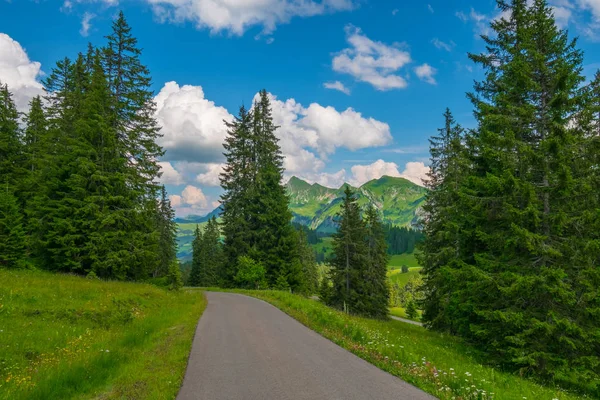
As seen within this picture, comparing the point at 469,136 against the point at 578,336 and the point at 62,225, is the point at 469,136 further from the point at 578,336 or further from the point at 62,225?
the point at 62,225

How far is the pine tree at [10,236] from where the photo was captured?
20.8 m

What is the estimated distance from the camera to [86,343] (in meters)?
9.41

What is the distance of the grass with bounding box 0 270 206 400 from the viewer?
6457 mm

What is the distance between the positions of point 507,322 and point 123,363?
12178 mm

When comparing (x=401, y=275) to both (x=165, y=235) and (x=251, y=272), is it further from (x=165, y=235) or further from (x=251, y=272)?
(x=251, y=272)

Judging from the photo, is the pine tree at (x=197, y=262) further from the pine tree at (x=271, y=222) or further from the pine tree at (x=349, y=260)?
the pine tree at (x=349, y=260)

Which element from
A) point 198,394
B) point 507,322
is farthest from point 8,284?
point 507,322

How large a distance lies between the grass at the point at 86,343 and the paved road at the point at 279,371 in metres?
0.58

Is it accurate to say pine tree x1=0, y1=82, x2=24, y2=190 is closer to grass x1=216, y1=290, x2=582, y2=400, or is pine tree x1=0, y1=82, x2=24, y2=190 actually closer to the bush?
the bush

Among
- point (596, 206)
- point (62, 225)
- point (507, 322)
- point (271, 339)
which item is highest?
point (596, 206)

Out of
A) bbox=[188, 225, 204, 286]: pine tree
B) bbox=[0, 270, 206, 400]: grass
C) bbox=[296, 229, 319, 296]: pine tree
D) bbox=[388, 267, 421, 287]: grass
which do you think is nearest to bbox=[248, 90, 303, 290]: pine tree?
bbox=[296, 229, 319, 296]: pine tree

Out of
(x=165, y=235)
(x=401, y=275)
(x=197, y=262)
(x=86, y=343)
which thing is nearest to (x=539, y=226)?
(x=86, y=343)

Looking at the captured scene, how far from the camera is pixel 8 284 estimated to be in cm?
1350

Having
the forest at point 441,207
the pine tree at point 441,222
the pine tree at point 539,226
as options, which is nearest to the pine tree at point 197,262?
the forest at point 441,207
